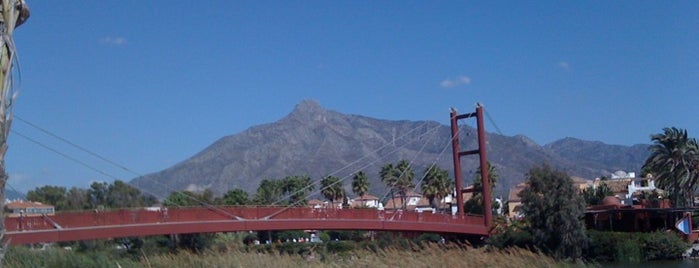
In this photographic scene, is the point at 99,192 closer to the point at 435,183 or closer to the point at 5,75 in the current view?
the point at 435,183

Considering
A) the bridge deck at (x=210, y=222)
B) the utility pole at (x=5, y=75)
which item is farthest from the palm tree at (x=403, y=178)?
the utility pole at (x=5, y=75)

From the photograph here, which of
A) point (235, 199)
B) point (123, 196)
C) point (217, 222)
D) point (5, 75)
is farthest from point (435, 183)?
point (5, 75)

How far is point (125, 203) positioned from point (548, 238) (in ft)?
93.9

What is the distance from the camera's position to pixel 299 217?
148 ft

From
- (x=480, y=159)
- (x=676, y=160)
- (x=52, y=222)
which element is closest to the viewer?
(x=52, y=222)

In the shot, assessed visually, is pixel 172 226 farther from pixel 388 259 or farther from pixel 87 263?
pixel 388 259

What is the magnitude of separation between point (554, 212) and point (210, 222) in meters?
21.3

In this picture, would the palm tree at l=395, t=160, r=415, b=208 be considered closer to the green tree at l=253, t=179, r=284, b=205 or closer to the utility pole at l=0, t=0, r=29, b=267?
the green tree at l=253, t=179, r=284, b=205

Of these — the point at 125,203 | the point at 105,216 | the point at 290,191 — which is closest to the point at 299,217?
the point at 105,216

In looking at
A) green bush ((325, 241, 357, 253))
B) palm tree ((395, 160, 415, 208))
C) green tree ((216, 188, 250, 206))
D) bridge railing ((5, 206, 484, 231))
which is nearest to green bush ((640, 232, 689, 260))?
bridge railing ((5, 206, 484, 231))

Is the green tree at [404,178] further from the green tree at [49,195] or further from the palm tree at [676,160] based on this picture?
the green tree at [49,195]

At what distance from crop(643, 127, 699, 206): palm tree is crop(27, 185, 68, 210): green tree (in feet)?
142

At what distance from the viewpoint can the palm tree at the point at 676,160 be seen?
65.0 meters

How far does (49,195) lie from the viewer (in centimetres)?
6581
